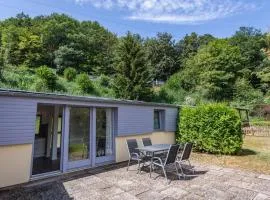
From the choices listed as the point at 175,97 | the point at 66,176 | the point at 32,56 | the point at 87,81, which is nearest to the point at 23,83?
the point at 87,81

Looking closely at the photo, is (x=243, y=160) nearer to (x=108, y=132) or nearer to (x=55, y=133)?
(x=108, y=132)

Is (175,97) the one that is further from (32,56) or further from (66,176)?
(66,176)

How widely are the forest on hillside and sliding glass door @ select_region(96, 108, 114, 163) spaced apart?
46.4ft

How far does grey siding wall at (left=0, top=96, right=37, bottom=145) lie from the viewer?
18.6 feet

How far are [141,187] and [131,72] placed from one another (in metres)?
20.8

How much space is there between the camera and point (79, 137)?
25.4ft

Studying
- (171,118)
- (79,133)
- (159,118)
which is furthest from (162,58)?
(79,133)

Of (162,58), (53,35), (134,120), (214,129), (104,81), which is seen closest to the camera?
(134,120)

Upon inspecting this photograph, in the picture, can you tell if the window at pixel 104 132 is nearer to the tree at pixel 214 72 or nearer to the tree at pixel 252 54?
the tree at pixel 214 72

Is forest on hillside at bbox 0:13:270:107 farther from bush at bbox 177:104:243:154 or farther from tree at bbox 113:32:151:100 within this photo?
bush at bbox 177:104:243:154

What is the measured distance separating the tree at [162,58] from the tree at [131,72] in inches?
545

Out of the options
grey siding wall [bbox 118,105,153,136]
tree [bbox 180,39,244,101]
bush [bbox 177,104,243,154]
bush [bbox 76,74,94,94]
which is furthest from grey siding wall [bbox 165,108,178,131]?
tree [bbox 180,39,244,101]

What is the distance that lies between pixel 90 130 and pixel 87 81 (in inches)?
652

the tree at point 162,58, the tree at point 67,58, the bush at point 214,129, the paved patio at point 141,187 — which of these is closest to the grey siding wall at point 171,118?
the bush at point 214,129
